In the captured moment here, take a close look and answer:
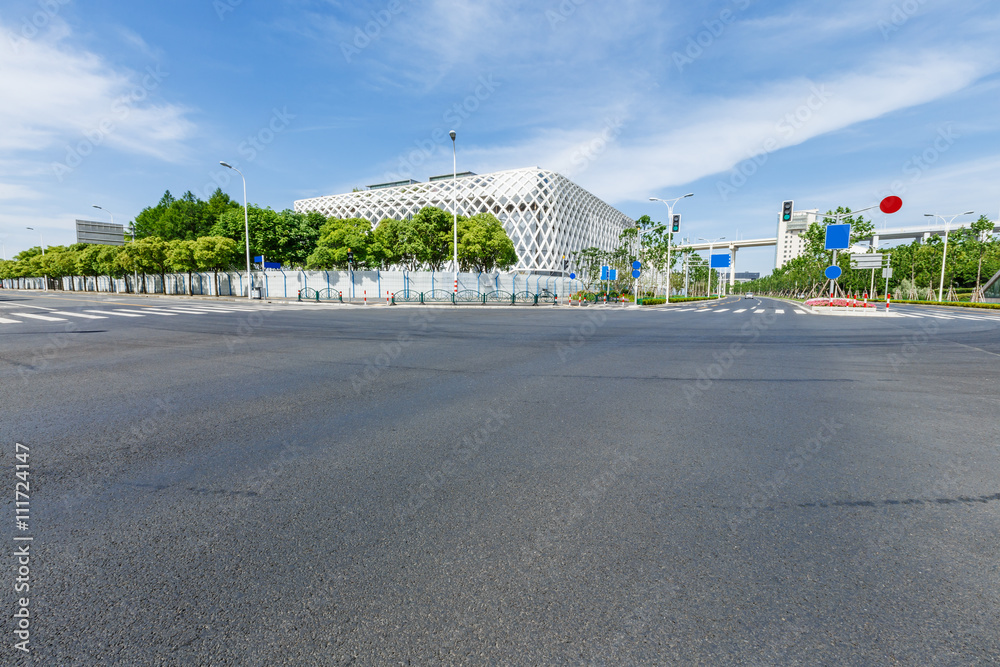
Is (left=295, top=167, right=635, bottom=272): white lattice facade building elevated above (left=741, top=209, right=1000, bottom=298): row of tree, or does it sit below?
above

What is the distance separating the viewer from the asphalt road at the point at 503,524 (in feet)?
5.70

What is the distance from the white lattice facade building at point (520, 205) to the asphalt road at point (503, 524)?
6781cm

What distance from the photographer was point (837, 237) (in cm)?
2783

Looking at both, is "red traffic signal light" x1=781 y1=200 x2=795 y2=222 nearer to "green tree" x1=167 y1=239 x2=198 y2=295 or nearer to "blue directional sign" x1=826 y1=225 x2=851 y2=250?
"blue directional sign" x1=826 y1=225 x2=851 y2=250

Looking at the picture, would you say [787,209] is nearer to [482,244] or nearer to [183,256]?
[482,244]

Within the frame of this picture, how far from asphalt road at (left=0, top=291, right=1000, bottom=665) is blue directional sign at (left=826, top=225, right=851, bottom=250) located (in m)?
26.2

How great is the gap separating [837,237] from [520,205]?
5331cm

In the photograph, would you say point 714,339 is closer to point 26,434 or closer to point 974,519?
point 974,519

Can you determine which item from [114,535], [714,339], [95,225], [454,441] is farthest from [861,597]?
[95,225]

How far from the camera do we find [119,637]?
169cm

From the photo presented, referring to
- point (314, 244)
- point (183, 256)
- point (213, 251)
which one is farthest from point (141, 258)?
point (314, 244)

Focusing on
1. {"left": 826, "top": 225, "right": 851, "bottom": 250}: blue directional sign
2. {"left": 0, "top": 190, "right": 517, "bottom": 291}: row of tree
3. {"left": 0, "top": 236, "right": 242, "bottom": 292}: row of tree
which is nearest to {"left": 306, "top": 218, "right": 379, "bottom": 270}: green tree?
{"left": 0, "top": 190, "right": 517, "bottom": 291}: row of tree

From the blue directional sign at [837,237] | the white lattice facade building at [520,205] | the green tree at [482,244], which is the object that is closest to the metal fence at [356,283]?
the green tree at [482,244]

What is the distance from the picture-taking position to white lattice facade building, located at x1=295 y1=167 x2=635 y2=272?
2958 inches
